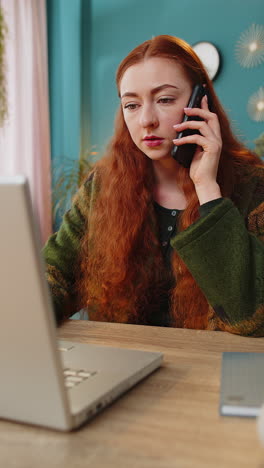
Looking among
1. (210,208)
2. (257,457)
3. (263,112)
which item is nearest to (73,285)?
(210,208)

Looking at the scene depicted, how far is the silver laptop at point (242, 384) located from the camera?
0.54 metres

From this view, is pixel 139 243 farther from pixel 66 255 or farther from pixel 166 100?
pixel 166 100

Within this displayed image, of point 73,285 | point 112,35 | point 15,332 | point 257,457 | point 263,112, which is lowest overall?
point 73,285

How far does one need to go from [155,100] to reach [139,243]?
0.37 meters

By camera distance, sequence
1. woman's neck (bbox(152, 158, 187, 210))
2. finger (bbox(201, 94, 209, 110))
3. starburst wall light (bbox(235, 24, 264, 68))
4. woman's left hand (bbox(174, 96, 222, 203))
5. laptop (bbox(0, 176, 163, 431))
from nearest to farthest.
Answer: laptop (bbox(0, 176, 163, 431)) → woman's left hand (bbox(174, 96, 222, 203)) → finger (bbox(201, 94, 209, 110)) → woman's neck (bbox(152, 158, 187, 210)) → starburst wall light (bbox(235, 24, 264, 68))

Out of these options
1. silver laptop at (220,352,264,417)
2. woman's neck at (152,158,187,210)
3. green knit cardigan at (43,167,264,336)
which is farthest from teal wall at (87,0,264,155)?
silver laptop at (220,352,264,417)

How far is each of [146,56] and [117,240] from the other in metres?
0.48

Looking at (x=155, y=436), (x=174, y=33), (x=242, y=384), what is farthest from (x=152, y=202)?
(x=174, y=33)

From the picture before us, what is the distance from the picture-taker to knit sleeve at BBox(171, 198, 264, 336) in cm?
102

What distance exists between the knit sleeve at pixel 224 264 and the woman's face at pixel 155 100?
0.32 meters

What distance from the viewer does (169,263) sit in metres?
1.35

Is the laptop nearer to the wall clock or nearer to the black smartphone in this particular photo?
the black smartphone

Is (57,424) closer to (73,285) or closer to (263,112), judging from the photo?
(73,285)

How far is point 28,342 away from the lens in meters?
0.45
